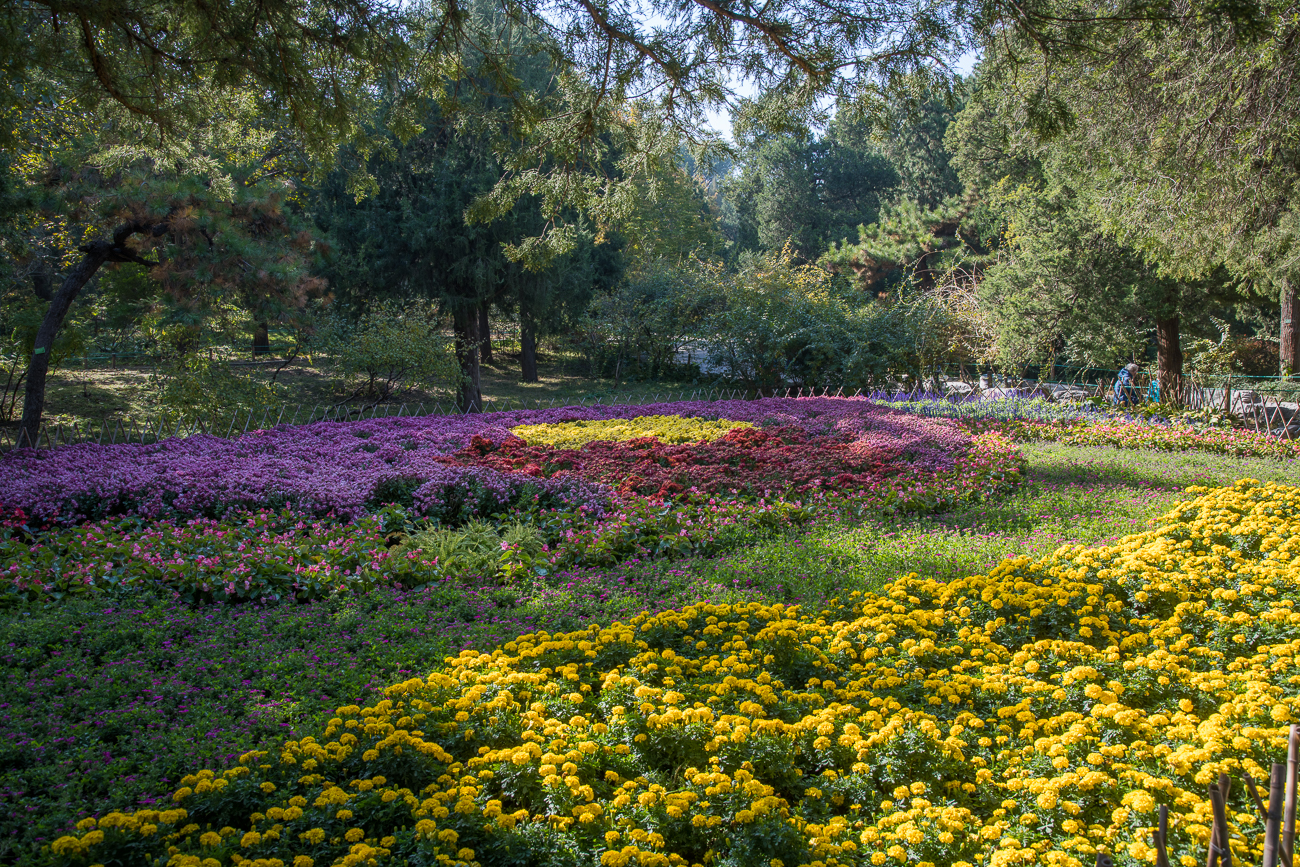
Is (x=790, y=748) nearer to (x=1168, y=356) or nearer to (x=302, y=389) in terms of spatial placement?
(x=302, y=389)

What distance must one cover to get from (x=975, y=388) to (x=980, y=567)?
39.8 ft

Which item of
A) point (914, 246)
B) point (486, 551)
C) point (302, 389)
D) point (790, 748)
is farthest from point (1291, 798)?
point (914, 246)

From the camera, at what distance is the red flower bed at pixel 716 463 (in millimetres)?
7676

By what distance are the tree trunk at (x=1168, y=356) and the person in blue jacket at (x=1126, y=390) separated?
2.45ft

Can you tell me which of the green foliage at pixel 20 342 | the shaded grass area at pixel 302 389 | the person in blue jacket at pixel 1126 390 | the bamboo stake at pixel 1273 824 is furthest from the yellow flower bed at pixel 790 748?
the person in blue jacket at pixel 1126 390

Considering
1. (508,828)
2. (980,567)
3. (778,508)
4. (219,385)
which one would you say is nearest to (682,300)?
(219,385)

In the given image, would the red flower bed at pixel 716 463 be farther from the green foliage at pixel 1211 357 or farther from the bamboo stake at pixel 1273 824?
the green foliage at pixel 1211 357

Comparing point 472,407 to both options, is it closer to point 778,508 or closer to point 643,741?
point 778,508

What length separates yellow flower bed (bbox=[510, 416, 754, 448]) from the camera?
962 cm

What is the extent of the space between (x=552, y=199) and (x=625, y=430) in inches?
149

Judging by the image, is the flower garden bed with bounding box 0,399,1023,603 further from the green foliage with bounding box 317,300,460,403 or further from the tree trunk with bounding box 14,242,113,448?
the green foliage with bounding box 317,300,460,403

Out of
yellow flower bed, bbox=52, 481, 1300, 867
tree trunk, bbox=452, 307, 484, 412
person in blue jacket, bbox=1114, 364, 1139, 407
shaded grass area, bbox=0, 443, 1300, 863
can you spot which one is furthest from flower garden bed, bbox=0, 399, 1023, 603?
tree trunk, bbox=452, 307, 484, 412

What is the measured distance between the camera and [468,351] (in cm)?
1669

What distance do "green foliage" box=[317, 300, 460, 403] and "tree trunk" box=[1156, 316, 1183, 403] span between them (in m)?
13.7
